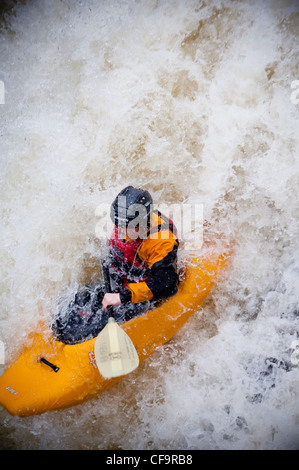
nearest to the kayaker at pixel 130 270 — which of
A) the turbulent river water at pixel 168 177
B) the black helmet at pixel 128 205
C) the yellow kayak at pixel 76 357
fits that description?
the black helmet at pixel 128 205

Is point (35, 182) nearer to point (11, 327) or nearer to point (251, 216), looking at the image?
point (11, 327)

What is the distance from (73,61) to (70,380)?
3148 mm

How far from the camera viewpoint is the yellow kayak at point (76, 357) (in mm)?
2424

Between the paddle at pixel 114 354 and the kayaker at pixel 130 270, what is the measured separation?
203mm

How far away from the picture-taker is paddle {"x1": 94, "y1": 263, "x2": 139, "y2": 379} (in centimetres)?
215

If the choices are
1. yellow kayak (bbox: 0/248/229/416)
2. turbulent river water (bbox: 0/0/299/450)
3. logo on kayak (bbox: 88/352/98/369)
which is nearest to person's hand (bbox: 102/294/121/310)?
yellow kayak (bbox: 0/248/229/416)

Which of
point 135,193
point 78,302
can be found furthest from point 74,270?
point 135,193

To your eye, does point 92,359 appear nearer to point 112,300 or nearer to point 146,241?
point 112,300

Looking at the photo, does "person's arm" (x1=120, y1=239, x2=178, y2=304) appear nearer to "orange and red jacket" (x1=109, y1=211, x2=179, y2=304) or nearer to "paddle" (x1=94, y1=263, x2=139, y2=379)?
"orange and red jacket" (x1=109, y1=211, x2=179, y2=304)

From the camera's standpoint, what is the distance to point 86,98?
3.36 metres

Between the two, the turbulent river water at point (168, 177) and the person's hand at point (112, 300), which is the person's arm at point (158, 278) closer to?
the person's hand at point (112, 300)

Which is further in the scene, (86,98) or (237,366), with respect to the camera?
(86,98)

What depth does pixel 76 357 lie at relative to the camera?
2.49m
